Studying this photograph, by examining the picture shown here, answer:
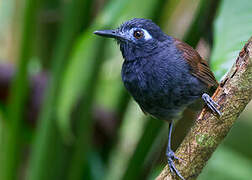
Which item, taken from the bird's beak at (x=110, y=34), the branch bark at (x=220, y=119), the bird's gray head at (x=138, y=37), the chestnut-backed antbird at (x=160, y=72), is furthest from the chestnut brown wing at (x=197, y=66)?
the branch bark at (x=220, y=119)

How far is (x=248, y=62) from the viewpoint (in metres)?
1.56

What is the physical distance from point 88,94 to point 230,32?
1477mm

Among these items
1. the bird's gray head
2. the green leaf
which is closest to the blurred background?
the green leaf

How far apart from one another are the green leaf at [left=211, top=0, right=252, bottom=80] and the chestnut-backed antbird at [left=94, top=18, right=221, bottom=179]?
52cm

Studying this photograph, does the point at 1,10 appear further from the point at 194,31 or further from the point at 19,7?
the point at 194,31

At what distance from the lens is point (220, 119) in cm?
162

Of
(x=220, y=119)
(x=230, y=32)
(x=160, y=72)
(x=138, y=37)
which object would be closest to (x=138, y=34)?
(x=138, y=37)

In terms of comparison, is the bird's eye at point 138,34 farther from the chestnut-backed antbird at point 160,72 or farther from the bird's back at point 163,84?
the bird's back at point 163,84

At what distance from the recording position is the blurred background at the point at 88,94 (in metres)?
2.17

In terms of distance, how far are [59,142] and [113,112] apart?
684 mm

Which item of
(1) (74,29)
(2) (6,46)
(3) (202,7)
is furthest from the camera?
(2) (6,46)

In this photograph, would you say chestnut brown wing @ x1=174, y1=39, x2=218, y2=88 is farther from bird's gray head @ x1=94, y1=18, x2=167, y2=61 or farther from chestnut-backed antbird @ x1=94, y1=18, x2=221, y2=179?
bird's gray head @ x1=94, y1=18, x2=167, y2=61

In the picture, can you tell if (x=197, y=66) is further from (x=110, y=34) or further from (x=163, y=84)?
(x=110, y=34)

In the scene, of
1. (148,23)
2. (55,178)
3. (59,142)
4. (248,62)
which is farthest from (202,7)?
(55,178)
